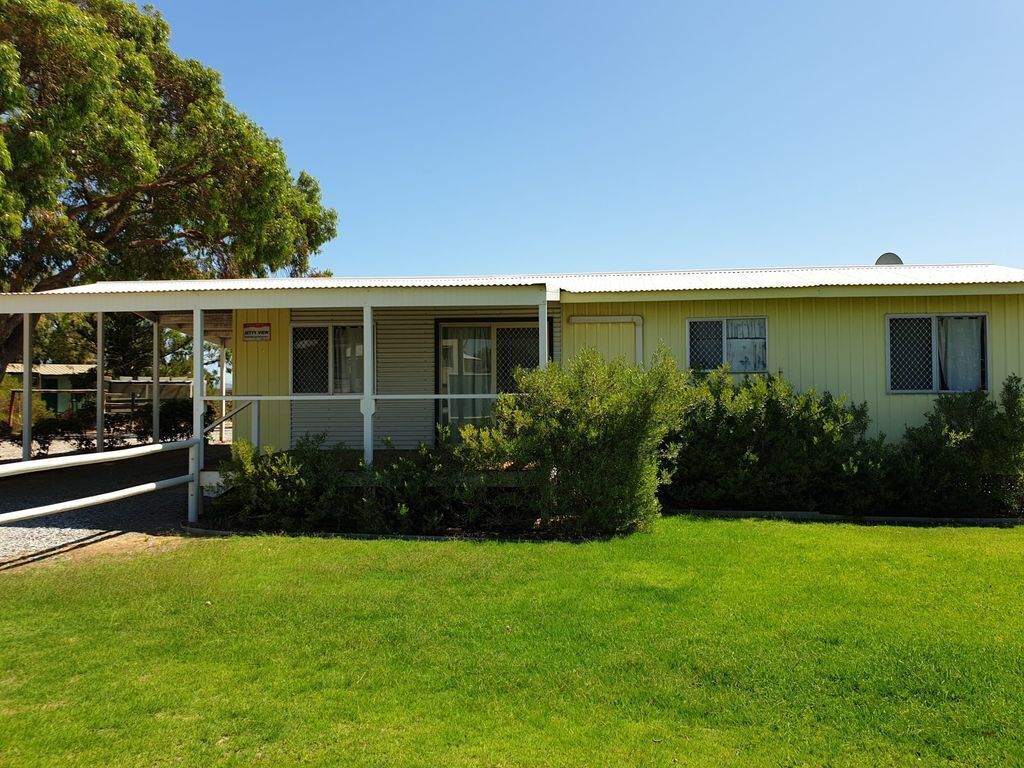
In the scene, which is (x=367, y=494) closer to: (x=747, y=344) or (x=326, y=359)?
(x=326, y=359)

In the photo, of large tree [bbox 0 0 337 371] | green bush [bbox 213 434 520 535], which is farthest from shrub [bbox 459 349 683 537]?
large tree [bbox 0 0 337 371]

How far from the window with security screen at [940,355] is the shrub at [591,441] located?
4.27 metres

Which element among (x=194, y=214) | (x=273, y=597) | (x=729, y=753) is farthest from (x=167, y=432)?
(x=729, y=753)

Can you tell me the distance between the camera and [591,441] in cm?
650

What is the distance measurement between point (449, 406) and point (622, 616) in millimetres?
6808

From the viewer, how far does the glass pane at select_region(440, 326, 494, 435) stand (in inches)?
423

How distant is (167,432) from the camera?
1583 centimetres

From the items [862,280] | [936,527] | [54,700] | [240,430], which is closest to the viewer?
[54,700]

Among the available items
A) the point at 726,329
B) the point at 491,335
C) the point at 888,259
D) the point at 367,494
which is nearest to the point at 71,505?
the point at 367,494

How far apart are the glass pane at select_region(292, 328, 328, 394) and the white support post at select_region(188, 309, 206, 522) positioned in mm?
2792

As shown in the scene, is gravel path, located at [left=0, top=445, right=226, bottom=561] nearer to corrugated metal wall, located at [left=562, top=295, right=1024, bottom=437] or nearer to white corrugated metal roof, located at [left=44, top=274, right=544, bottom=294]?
white corrugated metal roof, located at [left=44, top=274, right=544, bottom=294]

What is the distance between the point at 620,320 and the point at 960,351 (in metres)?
4.60

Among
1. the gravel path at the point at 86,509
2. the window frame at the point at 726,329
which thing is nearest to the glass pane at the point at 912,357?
the window frame at the point at 726,329

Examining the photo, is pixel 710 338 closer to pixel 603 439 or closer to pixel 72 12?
pixel 603 439
